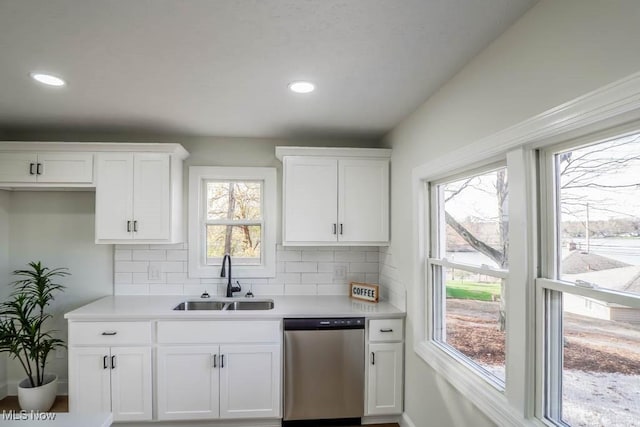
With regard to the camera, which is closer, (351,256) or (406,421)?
(406,421)

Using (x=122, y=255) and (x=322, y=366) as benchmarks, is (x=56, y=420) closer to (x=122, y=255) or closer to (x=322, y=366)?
(x=322, y=366)

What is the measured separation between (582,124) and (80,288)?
3863mm

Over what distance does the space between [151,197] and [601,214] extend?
299 centimetres

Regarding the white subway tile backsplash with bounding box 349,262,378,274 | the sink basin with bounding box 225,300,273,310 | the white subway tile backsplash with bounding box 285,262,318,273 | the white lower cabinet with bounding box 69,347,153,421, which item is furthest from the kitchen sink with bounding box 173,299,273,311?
the white subway tile backsplash with bounding box 349,262,378,274

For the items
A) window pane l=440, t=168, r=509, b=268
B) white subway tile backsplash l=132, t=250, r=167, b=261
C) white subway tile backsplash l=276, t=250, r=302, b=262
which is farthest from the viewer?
white subway tile backsplash l=276, t=250, r=302, b=262

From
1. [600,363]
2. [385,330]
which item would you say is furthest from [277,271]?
[600,363]

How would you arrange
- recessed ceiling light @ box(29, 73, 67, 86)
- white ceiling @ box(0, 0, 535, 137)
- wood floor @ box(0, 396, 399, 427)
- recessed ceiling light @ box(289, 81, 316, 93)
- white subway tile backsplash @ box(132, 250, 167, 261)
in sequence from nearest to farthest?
white ceiling @ box(0, 0, 535, 137)
recessed ceiling light @ box(29, 73, 67, 86)
recessed ceiling light @ box(289, 81, 316, 93)
wood floor @ box(0, 396, 399, 427)
white subway tile backsplash @ box(132, 250, 167, 261)

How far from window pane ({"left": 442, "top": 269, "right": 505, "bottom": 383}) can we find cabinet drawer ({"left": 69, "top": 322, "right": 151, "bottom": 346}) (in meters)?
2.18

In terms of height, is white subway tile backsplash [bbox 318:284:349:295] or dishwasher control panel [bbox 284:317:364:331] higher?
white subway tile backsplash [bbox 318:284:349:295]

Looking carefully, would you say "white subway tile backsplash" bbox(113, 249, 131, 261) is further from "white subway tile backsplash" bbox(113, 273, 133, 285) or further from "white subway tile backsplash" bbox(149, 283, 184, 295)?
"white subway tile backsplash" bbox(149, 283, 184, 295)

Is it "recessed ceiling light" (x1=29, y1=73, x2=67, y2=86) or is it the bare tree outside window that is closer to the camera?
"recessed ceiling light" (x1=29, y1=73, x2=67, y2=86)

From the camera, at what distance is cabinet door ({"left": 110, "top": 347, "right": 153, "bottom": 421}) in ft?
9.06

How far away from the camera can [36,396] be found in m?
2.93

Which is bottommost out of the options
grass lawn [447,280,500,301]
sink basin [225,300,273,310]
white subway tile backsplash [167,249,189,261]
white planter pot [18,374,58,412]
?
white planter pot [18,374,58,412]
